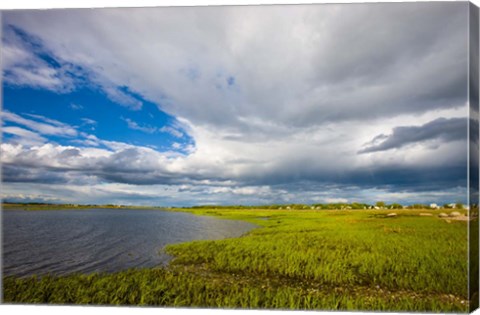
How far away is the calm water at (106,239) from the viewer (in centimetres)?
780

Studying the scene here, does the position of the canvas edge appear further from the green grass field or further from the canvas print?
the green grass field

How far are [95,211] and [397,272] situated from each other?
726cm

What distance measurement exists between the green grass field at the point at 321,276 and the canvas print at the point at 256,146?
35mm

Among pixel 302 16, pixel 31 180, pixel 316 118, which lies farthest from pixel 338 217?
pixel 31 180

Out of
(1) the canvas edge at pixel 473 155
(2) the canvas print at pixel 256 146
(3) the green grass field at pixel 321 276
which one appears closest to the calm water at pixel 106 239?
(2) the canvas print at pixel 256 146

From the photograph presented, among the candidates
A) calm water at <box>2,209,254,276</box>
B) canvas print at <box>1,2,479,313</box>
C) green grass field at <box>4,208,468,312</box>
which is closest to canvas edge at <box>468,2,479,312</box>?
canvas print at <box>1,2,479,313</box>

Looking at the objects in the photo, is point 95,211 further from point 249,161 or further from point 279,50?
point 279,50

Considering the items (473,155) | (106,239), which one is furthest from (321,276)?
(106,239)

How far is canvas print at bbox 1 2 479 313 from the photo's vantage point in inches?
257

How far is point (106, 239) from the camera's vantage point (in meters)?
9.40

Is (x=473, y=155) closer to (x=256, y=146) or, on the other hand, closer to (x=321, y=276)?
(x=321, y=276)

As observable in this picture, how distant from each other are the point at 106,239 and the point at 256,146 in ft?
16.5

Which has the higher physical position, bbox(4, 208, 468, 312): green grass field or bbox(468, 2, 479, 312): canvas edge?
bbox(468, 2, 479, 312): canvas edge

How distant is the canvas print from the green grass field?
1.4 inches
